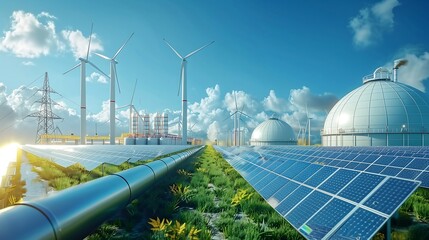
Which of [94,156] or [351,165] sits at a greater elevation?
[94,156]

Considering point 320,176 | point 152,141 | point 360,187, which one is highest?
point 360,187

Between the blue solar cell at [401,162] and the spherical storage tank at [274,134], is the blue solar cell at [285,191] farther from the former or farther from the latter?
the spherical storage tank at [274,134]

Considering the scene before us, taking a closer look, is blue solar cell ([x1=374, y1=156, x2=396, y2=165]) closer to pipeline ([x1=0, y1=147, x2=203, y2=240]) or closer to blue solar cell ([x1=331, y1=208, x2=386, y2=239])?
blue solar cell ([x1=331, y1=208, x2=386, y2=239])

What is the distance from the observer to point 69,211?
5016 millimetres

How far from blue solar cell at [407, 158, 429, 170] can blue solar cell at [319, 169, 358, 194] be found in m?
7.85

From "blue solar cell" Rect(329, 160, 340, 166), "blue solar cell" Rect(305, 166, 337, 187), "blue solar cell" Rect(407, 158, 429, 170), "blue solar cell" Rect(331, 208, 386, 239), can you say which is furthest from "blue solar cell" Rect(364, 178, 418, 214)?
"blue solar cell" Rect(329, 160, 340, 166)

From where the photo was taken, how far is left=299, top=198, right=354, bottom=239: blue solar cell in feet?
16.0

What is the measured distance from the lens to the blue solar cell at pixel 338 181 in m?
6.48

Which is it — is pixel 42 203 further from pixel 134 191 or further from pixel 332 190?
pixel 332 190

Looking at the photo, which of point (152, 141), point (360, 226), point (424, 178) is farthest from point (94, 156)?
point (152, 141)

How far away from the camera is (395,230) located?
24.3 feet

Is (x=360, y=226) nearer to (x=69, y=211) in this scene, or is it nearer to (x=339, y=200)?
(x=339, y=200)

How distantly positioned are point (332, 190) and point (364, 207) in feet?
A: 4.32

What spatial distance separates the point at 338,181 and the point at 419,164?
9.30 meters
